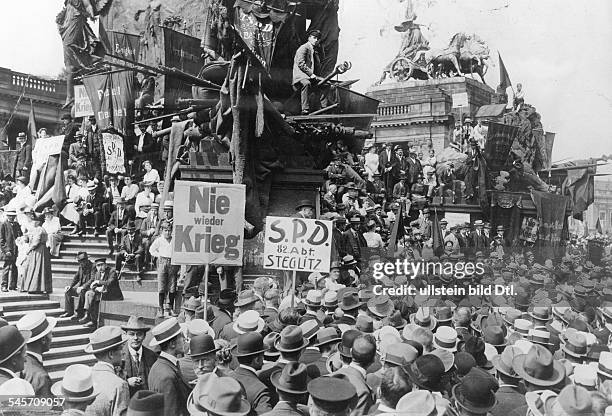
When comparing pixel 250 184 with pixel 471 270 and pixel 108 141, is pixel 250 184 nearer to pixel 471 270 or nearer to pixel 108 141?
pixel 108 141

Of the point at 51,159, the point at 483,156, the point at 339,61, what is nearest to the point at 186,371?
the point at 51,159

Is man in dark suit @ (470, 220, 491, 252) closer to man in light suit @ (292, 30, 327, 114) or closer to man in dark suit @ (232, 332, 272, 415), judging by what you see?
man in light suit @ (292, 30, 327, 114)

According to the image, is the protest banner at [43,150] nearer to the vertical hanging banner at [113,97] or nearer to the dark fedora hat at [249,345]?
the vertical hanging banner at [113,97]

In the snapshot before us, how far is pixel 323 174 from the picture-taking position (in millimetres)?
8172

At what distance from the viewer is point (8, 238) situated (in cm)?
685

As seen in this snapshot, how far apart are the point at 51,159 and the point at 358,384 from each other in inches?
197

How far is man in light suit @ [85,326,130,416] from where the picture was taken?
4.10 meters

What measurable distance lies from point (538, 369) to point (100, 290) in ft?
15.2

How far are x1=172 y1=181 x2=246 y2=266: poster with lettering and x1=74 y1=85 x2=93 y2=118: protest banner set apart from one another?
2.17 metres

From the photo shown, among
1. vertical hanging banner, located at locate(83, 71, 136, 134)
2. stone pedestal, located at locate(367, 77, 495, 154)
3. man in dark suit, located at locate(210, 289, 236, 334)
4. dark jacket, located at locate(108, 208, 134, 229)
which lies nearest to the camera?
man in dark suit, located at locate(210, 289, 236, 334)

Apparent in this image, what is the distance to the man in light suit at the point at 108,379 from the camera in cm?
410

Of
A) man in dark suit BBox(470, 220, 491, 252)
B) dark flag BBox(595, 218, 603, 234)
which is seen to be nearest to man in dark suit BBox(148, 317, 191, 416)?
man in dark suit BBox(470, 220, 491, 252)

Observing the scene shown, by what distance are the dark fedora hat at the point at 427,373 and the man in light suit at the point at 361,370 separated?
325mm

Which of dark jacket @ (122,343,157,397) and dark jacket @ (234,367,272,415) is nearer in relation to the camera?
dark jacket @ (234,367,272,415)
